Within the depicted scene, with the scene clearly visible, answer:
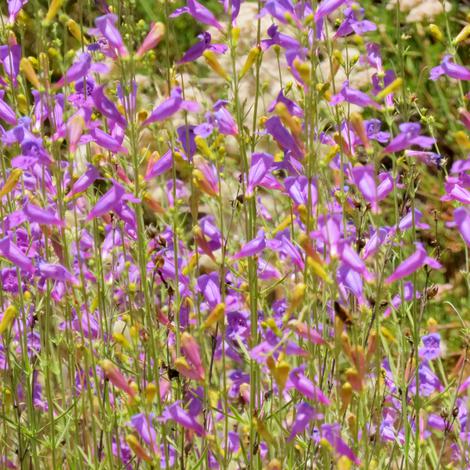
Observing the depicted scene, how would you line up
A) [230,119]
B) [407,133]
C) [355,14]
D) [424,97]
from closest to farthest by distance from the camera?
[407,133] → [230,119] → [355,14] → [424,97]

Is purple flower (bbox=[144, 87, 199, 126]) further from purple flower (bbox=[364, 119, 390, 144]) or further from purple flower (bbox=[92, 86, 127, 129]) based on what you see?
purple flower (bbox=[364, 119, 390, 144])

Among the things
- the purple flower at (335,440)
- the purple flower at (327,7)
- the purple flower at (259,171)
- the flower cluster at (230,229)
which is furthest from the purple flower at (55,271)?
the purple flower at (327,7)

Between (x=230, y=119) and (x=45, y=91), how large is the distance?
0.35 m

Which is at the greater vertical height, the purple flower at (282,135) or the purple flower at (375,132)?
the purple flower at (282,135)

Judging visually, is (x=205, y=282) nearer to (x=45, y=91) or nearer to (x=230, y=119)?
(x=230, y=119)

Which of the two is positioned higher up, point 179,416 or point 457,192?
point 457,192

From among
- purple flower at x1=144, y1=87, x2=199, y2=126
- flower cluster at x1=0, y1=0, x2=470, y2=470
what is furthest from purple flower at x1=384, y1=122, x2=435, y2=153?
purple flower at x1=144, y1=87, x2=199, y2=126

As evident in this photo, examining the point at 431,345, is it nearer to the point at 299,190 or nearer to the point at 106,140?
the point at 299,190

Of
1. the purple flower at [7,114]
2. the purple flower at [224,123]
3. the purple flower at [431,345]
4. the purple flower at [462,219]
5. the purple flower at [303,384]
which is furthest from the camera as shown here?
the purple flower at [431,345]

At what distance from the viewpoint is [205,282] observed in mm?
1958

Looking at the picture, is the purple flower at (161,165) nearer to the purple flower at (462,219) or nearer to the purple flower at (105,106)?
the purple flower at (105,106)

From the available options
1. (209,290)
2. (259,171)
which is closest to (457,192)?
(259,171)

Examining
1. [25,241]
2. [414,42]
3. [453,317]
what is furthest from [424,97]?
[25,241]

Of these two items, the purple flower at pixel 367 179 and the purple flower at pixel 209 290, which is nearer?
the purple flower at pixel 367 179
